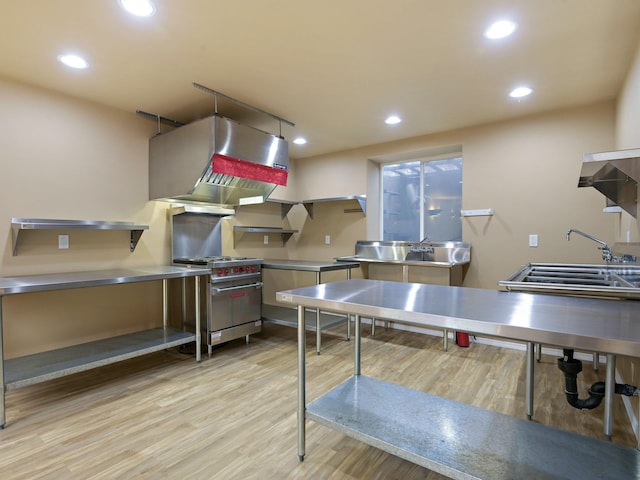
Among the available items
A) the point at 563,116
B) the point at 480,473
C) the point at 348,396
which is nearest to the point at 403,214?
the point at 563,116

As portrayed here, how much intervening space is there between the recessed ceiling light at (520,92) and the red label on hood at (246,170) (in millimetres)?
2270

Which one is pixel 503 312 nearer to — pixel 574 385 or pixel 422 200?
pixel 574 385

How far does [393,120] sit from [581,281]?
90.9 inches

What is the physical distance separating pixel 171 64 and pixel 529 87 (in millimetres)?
2831

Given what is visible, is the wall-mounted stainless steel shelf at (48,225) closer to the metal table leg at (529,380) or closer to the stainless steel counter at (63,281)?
the stainless steel counter at (63,281)

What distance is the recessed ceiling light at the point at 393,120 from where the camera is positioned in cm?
347

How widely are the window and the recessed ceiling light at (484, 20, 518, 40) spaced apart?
7.41ft

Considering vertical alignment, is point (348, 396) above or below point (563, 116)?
below

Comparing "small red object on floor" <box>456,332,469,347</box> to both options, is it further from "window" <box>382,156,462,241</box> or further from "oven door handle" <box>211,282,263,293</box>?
"oven door handle" <box>211,282,263,293</box>

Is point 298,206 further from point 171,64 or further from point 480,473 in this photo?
point 480,473

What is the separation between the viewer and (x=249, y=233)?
15.0 feet

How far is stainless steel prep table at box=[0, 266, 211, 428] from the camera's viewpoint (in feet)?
6.92

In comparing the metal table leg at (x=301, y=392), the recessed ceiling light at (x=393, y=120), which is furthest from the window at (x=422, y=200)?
the metal table leg at (x=301, y=392)

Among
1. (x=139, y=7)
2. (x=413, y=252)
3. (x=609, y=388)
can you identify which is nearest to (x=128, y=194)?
(x=139, y=7)
